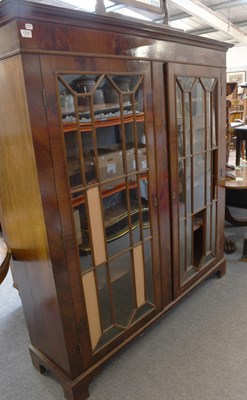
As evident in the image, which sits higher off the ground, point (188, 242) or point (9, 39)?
point (9, 39)

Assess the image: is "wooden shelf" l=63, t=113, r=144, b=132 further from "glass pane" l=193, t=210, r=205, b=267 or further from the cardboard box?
"glass pane" l=193, t=210, r=205, b=267

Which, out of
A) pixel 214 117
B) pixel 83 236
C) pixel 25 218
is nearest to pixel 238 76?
pixel 214 117

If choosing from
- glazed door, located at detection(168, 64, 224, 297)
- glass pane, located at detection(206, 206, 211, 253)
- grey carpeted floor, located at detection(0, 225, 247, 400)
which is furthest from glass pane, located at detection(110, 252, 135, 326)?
glass pane, located at detection(206, 206, 211, 253)

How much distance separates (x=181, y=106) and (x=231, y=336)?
54.8 inches

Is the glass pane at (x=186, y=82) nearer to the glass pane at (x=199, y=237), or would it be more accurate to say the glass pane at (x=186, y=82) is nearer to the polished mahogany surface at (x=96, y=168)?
the polished mahogany surface at (x=96, y=168)

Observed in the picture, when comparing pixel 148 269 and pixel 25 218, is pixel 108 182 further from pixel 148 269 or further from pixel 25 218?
pixel 148 269

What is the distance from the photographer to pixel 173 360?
165 cm

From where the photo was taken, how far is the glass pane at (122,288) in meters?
1.53

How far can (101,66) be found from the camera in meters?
1.21

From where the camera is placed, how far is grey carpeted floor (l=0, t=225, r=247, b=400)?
1479 mm

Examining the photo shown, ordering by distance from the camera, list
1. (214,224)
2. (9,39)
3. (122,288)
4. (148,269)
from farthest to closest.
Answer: (214,224), (148,269), (122,288), (9,39)

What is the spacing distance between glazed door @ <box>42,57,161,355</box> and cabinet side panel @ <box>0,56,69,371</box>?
3.8 inches

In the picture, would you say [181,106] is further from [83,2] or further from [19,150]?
[83,2]

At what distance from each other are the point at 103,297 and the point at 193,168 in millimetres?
972
